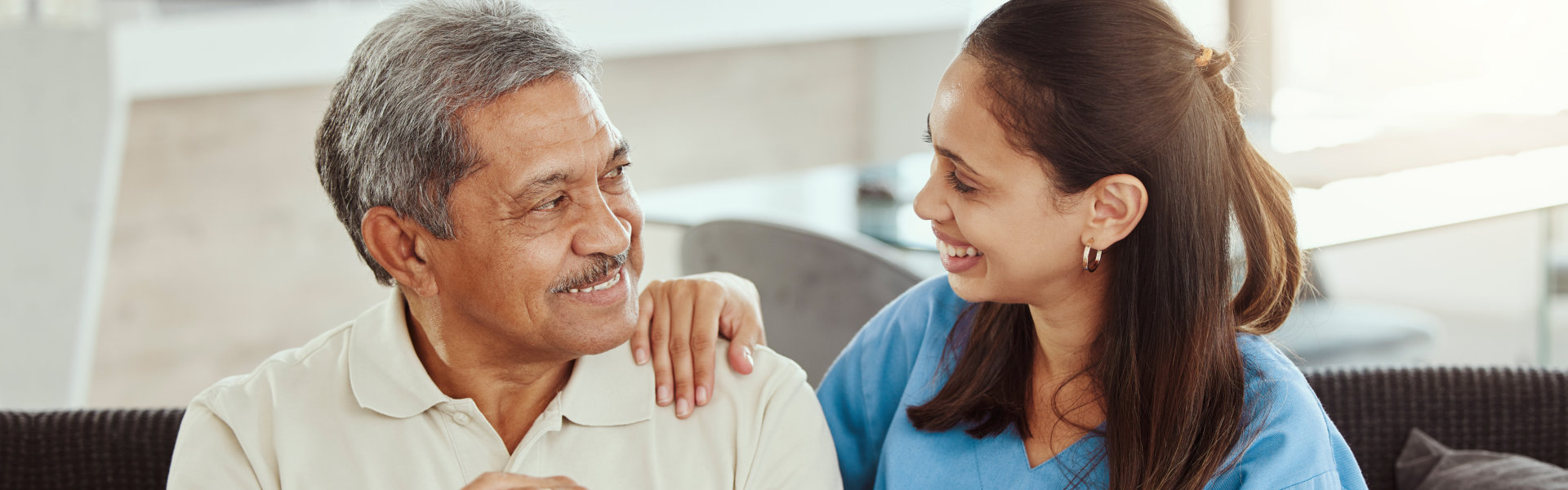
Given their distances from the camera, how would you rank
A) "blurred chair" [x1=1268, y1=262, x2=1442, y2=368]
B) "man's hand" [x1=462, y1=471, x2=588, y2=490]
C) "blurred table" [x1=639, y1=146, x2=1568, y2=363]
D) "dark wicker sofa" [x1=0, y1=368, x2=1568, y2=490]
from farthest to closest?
"blurred chair" [x1=1268, y1=262, x2=1442, y2=368], "blurred table" [x1=639, y1=146, x2=1568, y2=363], "dark wicker sofa" [x1=0, y1=368, x2=1568, y2=490], "man's hand" [x1=462, y1=471, x2=588, y2=490]

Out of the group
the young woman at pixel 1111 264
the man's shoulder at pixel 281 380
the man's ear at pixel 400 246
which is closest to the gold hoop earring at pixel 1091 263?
the young woman at pixel 1111 264

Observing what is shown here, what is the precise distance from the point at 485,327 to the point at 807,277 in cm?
80

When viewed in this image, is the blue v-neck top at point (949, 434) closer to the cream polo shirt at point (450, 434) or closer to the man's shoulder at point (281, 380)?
the cream polo shirt at point (450, 434)

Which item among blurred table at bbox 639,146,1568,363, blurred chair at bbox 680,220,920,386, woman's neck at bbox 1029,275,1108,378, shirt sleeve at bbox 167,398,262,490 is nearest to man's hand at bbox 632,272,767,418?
woman's neck at bbox 1029,275,1108,378

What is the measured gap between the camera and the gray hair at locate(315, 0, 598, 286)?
1156 mm

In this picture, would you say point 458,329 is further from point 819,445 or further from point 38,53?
point 38,53

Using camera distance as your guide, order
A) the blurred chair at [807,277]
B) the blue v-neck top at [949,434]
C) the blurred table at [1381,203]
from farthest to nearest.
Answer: the blurred table at [1381,203]
the blurred chair at [807,277]
the blue v-neck top at [949,434]

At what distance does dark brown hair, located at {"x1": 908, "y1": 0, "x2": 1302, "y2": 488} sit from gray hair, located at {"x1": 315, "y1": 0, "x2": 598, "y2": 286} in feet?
1.54

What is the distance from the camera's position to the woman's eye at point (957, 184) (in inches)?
48.4

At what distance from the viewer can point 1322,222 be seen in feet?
7.04

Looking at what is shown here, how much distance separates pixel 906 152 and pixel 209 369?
2978 millimetres

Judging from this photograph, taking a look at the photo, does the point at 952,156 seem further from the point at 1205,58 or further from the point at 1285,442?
the point at 1285,442

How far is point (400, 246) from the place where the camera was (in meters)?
1.26

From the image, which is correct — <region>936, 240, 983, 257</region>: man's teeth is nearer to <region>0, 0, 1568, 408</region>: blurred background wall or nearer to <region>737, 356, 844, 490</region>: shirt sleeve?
<region>737, 356, 844, 490</region>: shirt sleeve
